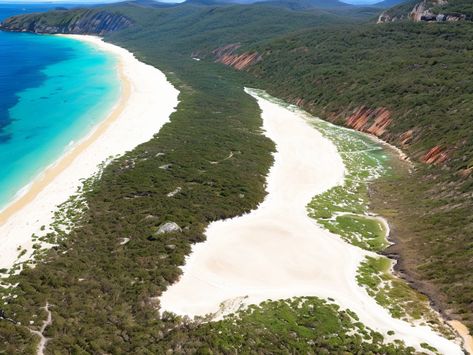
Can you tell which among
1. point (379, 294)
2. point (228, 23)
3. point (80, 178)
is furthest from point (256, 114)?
point (228, 23)

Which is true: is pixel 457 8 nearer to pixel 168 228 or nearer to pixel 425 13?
pixel 425 13

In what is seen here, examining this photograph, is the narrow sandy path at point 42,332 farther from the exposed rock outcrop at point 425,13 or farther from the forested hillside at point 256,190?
the exposed rock outcrop at point 425,13

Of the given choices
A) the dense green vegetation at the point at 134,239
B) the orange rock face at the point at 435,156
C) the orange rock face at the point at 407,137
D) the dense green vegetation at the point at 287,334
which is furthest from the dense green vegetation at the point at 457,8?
the dense green vegetation at the point at 287,334

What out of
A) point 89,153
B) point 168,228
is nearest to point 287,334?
point 168,228

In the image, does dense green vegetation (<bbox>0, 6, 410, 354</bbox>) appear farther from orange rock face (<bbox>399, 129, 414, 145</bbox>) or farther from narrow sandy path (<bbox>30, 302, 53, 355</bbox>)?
orange rock face (<bbox>399, 129, 414, 145</bbox>)

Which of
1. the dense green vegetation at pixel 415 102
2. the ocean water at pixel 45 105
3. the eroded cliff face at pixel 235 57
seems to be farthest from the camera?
the eroded cliff face at pixel 235 57

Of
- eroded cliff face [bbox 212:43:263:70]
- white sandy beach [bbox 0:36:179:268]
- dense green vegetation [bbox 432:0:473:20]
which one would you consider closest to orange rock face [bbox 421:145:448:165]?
white sandy beach [bbox 0:36:179:268]

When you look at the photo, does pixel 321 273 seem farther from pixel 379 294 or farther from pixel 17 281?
pixel 17 281
